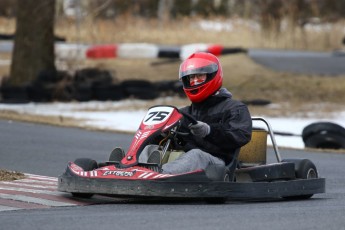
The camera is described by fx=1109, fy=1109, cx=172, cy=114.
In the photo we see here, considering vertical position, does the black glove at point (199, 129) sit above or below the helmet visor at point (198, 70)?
below

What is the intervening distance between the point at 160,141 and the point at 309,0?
1537 inches

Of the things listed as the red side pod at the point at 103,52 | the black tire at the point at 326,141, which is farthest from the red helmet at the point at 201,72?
the red side pod at the point at 103,52

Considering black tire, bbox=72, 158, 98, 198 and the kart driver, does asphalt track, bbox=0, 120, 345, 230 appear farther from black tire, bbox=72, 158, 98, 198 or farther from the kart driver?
the kart driver

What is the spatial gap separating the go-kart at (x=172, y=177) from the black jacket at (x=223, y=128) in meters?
0.11

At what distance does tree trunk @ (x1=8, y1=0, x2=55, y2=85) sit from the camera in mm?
22000

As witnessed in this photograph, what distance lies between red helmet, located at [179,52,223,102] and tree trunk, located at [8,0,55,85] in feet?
42.4

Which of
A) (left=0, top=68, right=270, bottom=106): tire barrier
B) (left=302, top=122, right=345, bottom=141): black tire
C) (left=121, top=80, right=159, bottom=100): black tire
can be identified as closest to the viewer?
(left=302, top=122, right=345, bottom=141): black tire

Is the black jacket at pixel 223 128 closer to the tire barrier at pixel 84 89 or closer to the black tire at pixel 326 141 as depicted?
the black tire at pixel 326 141

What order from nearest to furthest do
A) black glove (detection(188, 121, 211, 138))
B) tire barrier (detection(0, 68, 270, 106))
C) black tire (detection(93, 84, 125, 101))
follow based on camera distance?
black glove (detection(188, 121, 211, 138)) → tire barrier (detection(0, 68, 270, 106)) → black tire (detection(93, 84, 125, 101))

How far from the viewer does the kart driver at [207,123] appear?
8.63m

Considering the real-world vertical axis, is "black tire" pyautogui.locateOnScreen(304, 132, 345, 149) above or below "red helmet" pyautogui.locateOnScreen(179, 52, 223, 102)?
below

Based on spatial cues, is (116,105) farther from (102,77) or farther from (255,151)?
(255,151)

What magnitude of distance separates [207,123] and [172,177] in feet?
3.10

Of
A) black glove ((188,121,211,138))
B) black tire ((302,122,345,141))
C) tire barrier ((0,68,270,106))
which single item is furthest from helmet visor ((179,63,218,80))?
tire barrier ((0,68,270,106))
